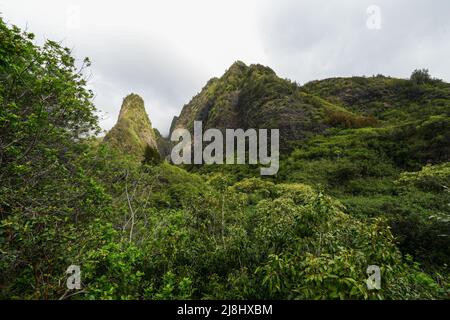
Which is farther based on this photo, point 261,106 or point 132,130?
point 261,106

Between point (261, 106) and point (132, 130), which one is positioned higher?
point (261, 106)

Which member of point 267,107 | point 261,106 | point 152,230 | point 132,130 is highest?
point 261,106

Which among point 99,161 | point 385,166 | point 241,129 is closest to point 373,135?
point 385,166

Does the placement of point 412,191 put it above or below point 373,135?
below

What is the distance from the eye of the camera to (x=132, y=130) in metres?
42.0

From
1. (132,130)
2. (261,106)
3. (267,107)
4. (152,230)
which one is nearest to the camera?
(152,230)

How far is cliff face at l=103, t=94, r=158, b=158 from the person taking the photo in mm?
37500

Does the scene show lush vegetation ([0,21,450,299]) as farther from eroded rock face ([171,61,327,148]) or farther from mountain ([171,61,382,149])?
eroded rock face ([171,61,327,148])

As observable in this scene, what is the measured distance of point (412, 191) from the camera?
1862 centimetres

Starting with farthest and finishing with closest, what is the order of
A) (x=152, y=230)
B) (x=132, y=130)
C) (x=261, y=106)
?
(x=261, y=106) → (x=132, y=130) → (x=152, y=230)

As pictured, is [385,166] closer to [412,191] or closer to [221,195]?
[412,191]

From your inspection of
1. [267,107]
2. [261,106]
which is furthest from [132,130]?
[267,107]

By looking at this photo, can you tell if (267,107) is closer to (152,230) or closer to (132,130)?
(132,130)
